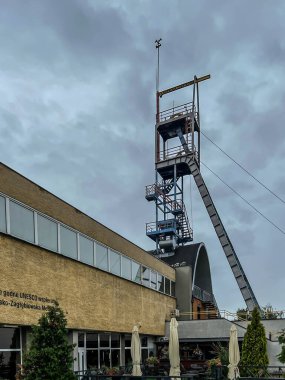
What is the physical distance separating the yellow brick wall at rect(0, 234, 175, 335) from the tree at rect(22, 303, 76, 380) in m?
3.37

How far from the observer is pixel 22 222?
710 inches

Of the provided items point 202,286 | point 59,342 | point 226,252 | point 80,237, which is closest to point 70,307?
point 80,237

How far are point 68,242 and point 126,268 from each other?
7782 mm

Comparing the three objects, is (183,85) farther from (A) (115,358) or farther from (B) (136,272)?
(A) (115,358)

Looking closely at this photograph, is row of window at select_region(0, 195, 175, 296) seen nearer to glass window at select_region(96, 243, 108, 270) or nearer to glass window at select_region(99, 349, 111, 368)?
glass window at select_region(96, 243, 108, 270)

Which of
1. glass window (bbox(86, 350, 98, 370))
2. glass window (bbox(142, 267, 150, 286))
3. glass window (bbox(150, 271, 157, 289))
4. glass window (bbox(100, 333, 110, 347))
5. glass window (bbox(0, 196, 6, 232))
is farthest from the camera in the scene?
glass window (bbox(150, 271, 157, 289))

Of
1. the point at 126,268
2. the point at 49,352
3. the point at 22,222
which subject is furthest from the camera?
the point at 126,268

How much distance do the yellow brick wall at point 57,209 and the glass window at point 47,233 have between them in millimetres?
365

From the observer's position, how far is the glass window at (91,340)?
76.9ft

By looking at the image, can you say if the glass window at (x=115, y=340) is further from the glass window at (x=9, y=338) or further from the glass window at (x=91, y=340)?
the glass window at (x=9, y=338)

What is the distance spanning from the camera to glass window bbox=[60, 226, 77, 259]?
2091cm

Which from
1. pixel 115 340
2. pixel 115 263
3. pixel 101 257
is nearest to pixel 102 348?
pixel 115 340

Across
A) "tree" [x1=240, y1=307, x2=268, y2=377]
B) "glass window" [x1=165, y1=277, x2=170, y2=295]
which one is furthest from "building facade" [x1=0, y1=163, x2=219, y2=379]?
"tree" [x1=240, y1=307, x2=268, y2=377]

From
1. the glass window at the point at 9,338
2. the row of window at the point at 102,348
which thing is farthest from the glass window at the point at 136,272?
the glass window at the point at 9,338
